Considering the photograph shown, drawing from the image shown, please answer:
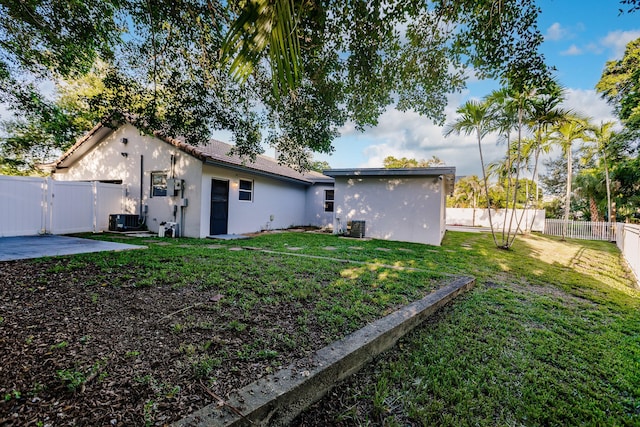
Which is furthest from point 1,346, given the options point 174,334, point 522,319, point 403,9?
point 403,9

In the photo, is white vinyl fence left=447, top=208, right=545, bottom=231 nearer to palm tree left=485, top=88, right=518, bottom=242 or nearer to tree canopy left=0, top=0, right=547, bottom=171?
palm tree left=485, top=88, right=518, bottom=242

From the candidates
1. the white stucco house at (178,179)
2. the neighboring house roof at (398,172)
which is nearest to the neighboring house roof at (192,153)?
the white stucco house at (178,179)

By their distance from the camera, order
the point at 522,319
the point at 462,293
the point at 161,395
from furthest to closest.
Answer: the point at 462,293, the point at 522,319, the point at 161,395

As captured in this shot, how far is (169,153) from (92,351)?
904 cm

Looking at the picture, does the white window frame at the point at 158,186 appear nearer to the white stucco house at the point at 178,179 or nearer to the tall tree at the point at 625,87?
the white stucco house at the point at 178,179

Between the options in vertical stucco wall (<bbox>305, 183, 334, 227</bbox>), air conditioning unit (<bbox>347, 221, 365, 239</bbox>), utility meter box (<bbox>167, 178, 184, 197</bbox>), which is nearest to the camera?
A: utility meter box (<bbox>167, 178, 184, 197</bbox>)

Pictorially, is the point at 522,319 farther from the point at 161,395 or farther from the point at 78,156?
the point at 78,156

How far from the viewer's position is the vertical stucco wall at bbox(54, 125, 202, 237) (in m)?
9.38

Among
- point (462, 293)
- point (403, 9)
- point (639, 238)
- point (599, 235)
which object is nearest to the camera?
point (403, 9)

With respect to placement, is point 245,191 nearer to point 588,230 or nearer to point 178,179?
point 178,179

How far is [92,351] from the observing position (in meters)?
2.05

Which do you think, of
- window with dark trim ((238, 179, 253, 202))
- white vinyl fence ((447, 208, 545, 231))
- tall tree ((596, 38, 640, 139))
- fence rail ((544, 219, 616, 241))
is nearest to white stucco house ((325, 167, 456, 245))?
window with dark trim ((238, 179, 253, 202))

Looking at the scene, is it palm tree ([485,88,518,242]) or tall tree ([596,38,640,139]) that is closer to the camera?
palm tree ([485,88,518,242])

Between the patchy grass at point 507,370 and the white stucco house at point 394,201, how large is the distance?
6009mm
